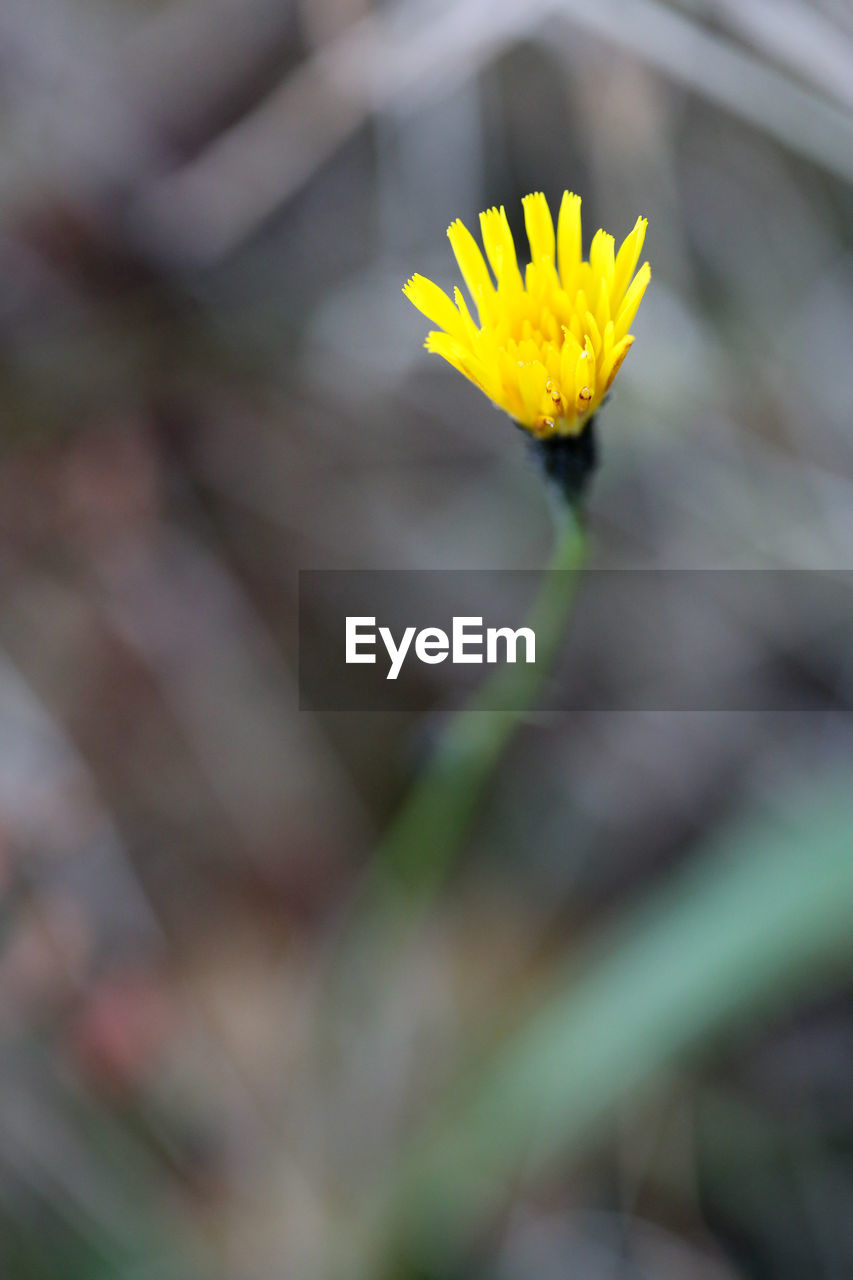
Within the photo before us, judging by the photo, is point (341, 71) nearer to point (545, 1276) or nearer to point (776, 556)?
point (776, 556)

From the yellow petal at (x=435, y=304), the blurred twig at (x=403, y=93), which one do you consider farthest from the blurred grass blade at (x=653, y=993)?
the blurred twig at (x=403, y=93)

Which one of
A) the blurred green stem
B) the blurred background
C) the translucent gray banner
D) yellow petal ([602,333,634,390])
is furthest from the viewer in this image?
the translucent gray banner

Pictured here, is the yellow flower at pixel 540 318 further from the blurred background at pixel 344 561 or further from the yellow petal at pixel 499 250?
the blurred background at pixel 344 561

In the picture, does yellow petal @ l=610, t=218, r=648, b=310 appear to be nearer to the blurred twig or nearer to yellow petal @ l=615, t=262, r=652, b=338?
yellow petal @ l=615, t=262, r=652, b=338

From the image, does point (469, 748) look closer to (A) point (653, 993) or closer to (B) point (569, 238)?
(A) point (653, 993)

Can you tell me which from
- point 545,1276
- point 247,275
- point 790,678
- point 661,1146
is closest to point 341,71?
point 247,275

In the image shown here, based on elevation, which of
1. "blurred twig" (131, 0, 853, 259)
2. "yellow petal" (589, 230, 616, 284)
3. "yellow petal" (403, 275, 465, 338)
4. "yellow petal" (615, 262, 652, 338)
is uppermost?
"blurred twig" (131, 0, 853, 259)

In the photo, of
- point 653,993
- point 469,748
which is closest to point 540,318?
point 469,748

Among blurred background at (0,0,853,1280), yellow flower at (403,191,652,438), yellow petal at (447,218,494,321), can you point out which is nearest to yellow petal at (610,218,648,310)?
yellow flower at (403,191,652,438)
